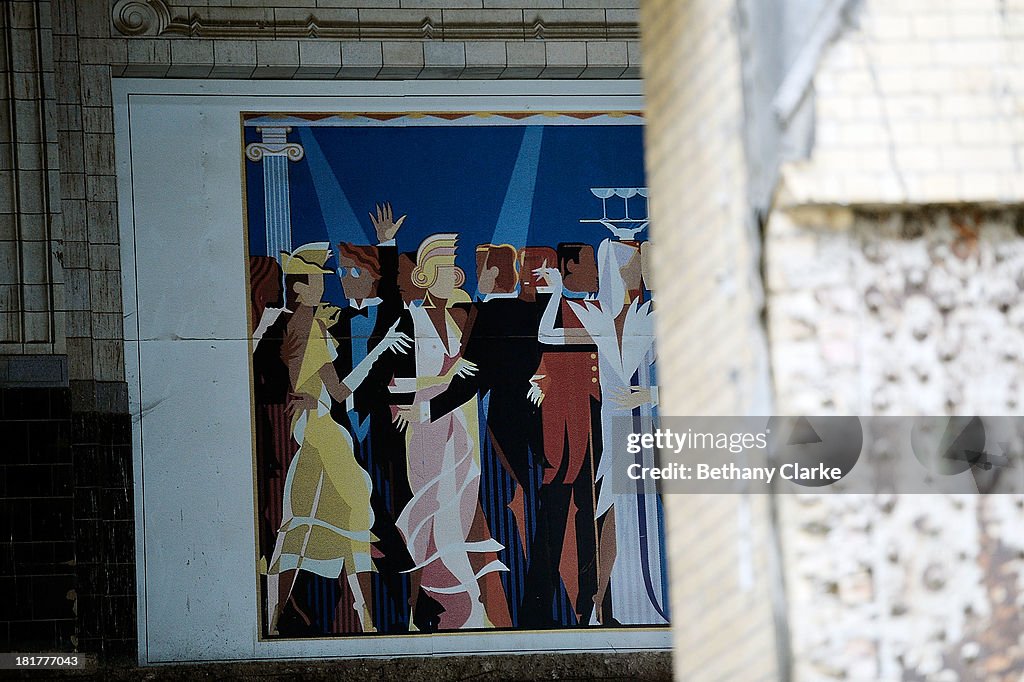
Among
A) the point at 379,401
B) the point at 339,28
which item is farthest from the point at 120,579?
the point at 339,28

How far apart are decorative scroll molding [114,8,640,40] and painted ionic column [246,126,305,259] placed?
0.54 metres

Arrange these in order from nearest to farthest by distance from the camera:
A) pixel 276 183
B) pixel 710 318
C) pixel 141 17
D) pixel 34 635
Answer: pixel 710 318 < pixel 34 635 < pixel 141 17 < pixel 276 183

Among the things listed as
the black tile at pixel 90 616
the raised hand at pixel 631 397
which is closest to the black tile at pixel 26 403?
the black tile at pixel 90 616

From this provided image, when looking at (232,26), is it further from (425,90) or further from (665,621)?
(665,621)

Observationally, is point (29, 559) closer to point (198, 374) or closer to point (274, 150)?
point (198, 374)

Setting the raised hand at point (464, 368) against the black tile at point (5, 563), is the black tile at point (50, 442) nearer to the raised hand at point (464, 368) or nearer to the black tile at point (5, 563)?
the black tile at point (5, 563)

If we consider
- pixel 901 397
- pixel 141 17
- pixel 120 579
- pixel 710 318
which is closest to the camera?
pixel 901 397

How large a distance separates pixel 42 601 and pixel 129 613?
1.31 ft

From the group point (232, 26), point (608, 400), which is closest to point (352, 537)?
point (608, 400)

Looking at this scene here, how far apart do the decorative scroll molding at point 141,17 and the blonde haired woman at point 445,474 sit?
66.9 inches

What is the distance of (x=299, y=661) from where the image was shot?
5.39 m

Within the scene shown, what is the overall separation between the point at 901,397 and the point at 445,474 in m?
4.35

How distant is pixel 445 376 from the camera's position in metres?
5.63

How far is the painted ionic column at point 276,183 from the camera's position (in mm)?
5617
